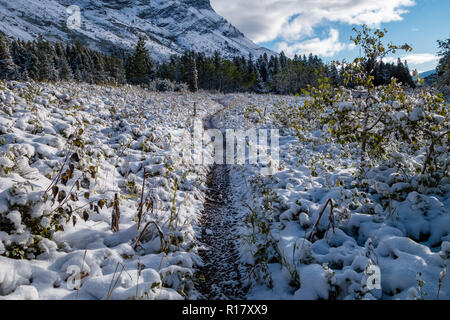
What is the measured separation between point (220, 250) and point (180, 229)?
0.91 meters

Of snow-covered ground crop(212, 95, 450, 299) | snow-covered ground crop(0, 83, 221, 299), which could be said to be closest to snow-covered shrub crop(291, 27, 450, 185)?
snow-covered ground crop(212, 95, 450, 299)

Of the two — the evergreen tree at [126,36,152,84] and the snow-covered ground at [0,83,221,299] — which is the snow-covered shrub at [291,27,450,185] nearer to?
the snow-covered ground at [0,83,221,299]

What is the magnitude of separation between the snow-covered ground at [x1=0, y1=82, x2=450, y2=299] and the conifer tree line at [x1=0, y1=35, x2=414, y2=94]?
3225 cm

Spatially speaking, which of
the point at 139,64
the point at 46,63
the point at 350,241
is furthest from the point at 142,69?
the point at 350,241

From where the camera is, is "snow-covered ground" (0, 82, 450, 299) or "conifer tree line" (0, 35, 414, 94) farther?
"conifer tree line" (0, 35, 414, 94)

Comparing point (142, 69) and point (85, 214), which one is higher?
point (142, 69)

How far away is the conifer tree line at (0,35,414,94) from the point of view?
156 ft

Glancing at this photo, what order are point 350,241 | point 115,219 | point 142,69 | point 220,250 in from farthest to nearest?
point 142,69 → point 220,250 → point 115,219 → point 350,241

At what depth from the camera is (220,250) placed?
184 inches

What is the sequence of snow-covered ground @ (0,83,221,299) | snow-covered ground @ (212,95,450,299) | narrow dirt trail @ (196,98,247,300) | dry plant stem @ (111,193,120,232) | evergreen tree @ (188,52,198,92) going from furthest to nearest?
1. evergreen tree @ (188,52,198,92)
2. dry plant stem @ (111,193,120,232)
3. narrow dirt trail @ (196,98,247,300)
4. snow-covered ground @ (0,83,221,299)
5. snow-covered ground @ (212,95,450,299)

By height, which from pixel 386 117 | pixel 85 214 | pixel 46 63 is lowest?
pixel 85 214

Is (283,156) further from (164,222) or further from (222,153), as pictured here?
(164,222)

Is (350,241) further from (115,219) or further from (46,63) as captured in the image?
(46,63)

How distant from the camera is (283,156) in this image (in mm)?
8805
